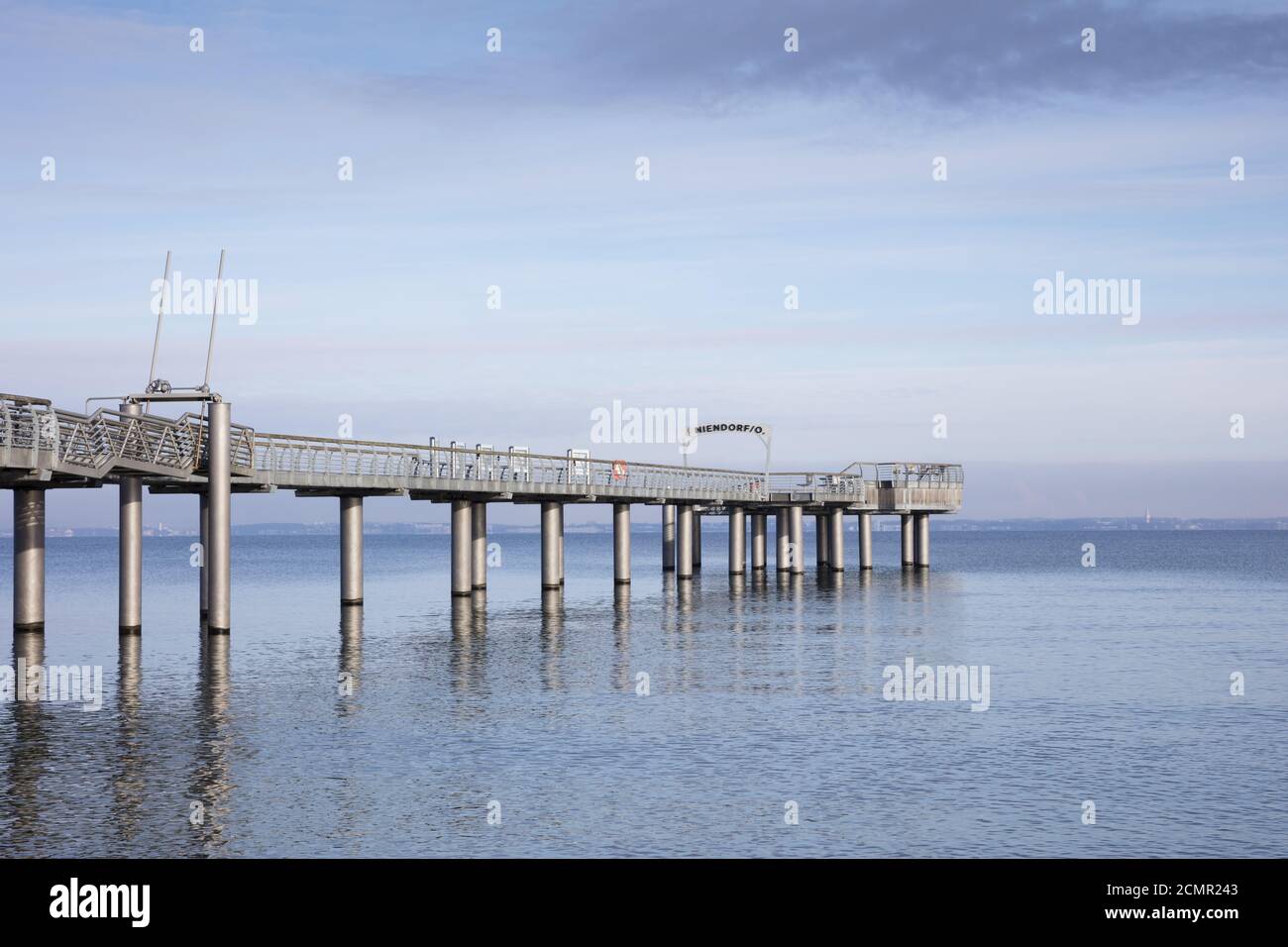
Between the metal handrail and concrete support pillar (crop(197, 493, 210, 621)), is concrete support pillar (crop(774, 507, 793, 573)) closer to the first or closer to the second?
the metal handrail

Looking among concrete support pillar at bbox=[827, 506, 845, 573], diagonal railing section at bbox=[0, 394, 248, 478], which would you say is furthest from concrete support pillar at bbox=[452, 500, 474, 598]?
concrete support pillar at bbox=[827, 506, 845, 573]

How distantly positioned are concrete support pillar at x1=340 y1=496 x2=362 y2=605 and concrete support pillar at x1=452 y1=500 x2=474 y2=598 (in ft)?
16.5

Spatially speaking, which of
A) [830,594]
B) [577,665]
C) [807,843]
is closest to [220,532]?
[577,665]

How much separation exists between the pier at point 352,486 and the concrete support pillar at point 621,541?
104mm

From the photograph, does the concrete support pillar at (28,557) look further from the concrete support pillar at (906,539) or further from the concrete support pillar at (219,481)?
the concrete support pillar at (906,539)

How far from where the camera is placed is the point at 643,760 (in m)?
24.0

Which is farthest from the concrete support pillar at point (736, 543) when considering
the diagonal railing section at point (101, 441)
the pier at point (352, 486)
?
the diagonal railing section at point (101, 441)

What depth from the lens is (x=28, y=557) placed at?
41.4m

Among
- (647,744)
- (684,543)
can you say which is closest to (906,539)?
(684,543)

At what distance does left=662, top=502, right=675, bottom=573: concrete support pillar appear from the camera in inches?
3511

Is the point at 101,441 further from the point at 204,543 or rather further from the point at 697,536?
the point at 697,536

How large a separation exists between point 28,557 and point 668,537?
56001 mm

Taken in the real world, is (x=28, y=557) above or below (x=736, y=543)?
above

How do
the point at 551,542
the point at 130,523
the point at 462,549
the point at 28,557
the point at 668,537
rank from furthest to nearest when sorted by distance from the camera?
1. the point at 668,537
2. the point at 551,542
3. the point at 462,549
4. the point at 130,523
5. the point at 28,557
